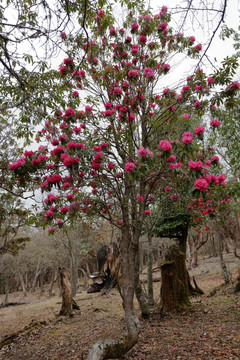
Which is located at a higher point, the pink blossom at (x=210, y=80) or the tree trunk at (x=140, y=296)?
the pink blossom at (x=210, y=80)

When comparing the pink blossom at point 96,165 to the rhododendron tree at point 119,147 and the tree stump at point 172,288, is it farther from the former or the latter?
the tree stump at point 172,288

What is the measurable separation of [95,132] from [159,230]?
6.86 meters

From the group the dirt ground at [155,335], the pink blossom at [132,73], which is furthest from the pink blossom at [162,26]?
the dirt ground at [155,335]

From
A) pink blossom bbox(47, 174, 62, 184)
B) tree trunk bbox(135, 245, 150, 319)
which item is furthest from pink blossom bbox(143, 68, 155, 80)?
tree trunk bbox(135, 245, 150, 319)

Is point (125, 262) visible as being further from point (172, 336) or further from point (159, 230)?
point (159, 230)

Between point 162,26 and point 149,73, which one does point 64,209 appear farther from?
point 162,26

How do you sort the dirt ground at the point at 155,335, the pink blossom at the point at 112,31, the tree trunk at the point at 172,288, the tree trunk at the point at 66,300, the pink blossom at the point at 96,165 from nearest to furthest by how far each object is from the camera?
the pink blossom at the point at 96,165 → the dirt ground at the point at 155,335 → the pink blossom at the point at 112,31 → the tree trunk at the point at 172,288 → the tree trunk at the point at 66,300

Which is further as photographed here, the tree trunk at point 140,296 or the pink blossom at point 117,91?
the tree trunk at point 140,296

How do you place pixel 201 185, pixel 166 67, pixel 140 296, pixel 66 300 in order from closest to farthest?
pixel 201 185
pixel 166 67
pixel 140 296
pixel 66 300

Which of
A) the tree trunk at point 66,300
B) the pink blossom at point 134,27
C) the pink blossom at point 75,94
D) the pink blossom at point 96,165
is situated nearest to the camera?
the pink blossom at point 96,165

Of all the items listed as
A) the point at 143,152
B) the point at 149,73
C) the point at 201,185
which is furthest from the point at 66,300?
the point at 149,73

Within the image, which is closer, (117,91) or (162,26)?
(117,91)

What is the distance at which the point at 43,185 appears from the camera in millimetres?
3602

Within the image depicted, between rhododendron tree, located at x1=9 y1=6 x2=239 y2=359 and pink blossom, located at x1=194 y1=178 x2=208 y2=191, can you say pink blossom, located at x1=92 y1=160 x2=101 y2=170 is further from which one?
pink blossom, located at x1=194 y1=178 x2=208 y2=191
